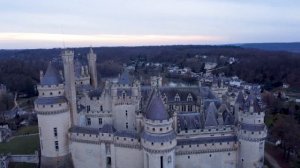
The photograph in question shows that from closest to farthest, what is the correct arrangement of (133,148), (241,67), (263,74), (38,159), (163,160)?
(163,160)
(133,148)
(38,159)
(263,74)
(241,67)

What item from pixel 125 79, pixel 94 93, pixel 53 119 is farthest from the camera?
pixel 94 93

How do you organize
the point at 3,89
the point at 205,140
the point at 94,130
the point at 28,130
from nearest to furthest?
the point at 205,140 → the point at 94,130 → the point at 28,130 → the point at 3,89

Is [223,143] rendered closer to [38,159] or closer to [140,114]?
[140,114]

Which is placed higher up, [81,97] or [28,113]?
[81,97]

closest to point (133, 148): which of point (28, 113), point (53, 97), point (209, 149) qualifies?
point (209, 149)

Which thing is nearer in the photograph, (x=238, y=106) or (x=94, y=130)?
(x=94, y=130)

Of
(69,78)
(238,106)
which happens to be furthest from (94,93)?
(238,106)

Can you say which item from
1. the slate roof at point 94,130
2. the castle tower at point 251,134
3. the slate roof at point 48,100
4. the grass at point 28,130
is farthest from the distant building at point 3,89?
the castle tower at point 251,134

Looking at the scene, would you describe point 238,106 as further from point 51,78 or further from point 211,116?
point 51,78

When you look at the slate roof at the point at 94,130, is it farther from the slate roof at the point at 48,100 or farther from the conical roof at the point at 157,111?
the conical roof at the point at 157,111
